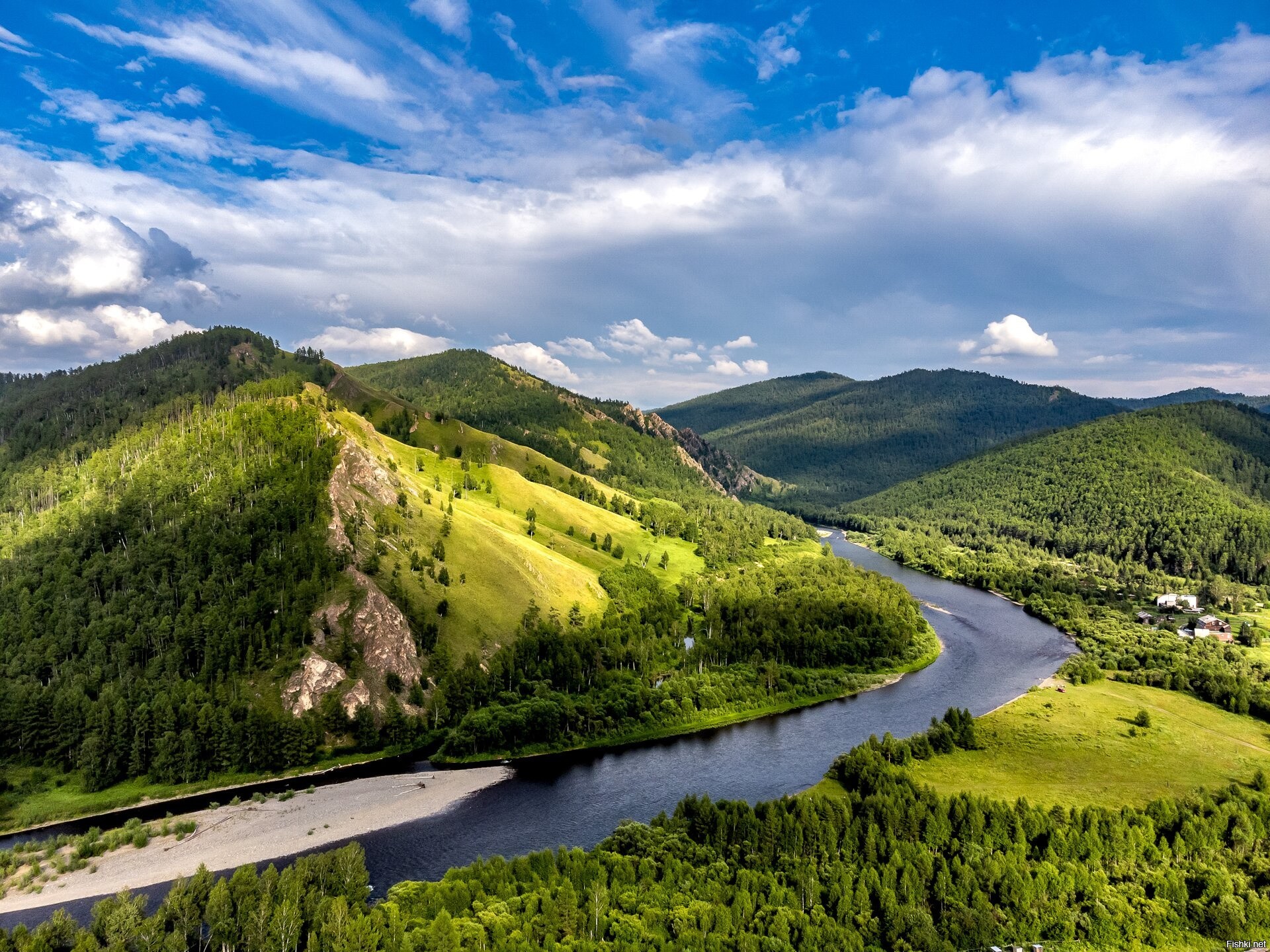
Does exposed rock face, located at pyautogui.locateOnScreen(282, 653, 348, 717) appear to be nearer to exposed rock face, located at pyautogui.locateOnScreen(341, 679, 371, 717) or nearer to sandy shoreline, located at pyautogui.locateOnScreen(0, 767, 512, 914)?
exposed rock face, located at pyautogui.locateOnScreen(341, 679, 371, 717)

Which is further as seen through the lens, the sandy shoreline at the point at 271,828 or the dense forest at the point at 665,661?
the dense forest at the point at 665,661

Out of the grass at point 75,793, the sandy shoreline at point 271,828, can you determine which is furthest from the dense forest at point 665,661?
the grass at point 75,793

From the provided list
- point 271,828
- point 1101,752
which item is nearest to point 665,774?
point 271,828

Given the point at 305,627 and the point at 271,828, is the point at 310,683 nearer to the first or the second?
the point at 305,627

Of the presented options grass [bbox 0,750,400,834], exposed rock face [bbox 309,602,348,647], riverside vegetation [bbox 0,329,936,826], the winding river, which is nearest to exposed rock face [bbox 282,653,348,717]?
riverside vegetation [bbox 0,329,936,826]

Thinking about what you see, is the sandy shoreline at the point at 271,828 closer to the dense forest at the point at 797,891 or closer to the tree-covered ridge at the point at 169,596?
the dense forest at the point at 797,891

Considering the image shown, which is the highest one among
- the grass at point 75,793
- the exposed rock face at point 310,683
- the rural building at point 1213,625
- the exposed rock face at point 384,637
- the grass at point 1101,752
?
the exposed rock face at point 384,637
